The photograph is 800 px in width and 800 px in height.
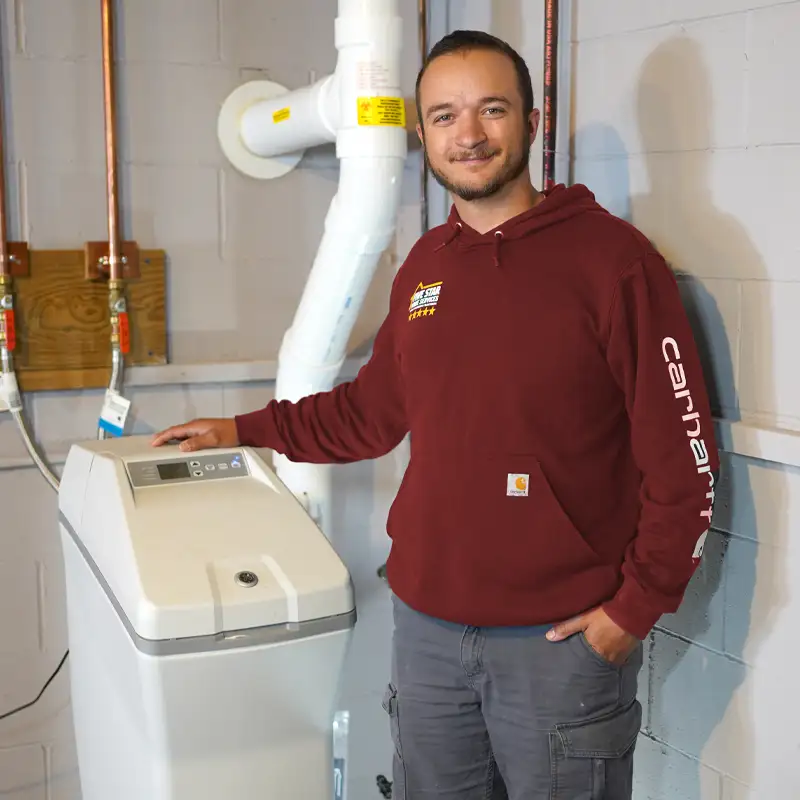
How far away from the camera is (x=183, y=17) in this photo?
199cm

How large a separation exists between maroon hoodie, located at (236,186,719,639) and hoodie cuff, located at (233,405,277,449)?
1.09ft

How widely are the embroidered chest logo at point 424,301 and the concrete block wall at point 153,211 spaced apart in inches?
27.0

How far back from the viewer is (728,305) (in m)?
1.48

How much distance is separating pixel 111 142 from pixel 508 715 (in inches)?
49.7

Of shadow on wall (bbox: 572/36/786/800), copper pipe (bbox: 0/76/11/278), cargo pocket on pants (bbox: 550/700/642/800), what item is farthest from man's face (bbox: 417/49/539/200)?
copper pipe (bbox: 0/76/11/278)

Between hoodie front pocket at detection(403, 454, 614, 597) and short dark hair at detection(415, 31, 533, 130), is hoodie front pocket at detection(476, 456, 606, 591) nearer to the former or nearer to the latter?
hoodie front pocket at detection(403, 454, 614, 597)

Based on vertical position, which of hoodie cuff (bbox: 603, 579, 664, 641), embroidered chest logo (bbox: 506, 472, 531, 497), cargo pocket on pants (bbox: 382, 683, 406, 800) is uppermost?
embroidered chest logo (bbox: 506, 472, 531, 497)

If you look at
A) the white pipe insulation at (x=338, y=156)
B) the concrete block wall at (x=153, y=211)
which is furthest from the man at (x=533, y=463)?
the concrete block wall at (x=153, y=211)

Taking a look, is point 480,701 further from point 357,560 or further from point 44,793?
point 44,793

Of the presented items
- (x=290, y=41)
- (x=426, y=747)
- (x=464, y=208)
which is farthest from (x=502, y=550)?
(x=290, y=41)

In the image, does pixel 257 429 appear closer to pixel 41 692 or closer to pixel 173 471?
pixel 173 471

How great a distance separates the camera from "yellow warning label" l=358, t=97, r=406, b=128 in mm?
1709

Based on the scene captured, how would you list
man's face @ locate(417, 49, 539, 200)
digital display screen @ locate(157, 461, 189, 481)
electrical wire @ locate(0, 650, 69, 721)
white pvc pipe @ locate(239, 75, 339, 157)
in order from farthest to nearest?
electrical wire @ locate(0, 650, 69, 721), white pvc pipe @ locate(239, 75, 339, 157), digital display screen @ locate(157, 461, 189, 481), man's face @ locate(417, 49, 539, 200)

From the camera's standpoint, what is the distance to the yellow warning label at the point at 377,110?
1.71m
